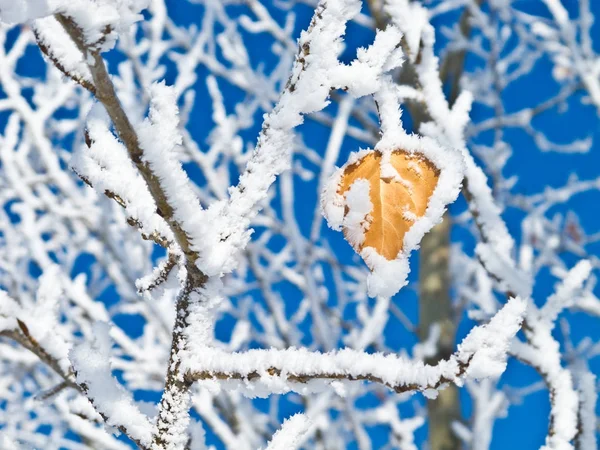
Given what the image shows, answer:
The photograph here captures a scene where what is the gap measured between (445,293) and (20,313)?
3.70 m

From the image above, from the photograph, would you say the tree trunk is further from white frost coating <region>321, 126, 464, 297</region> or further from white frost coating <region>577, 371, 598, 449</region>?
white frost coating <region>321, 126, 464, 297</region>

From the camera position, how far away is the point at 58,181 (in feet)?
11.5

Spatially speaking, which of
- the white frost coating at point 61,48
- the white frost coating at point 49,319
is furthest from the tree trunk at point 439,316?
the white frost coating at point 61,48

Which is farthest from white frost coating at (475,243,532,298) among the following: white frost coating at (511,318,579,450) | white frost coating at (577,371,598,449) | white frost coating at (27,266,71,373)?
white frost coating at (27,266,71,373)

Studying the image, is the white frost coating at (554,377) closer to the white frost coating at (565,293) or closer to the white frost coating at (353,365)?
the white frost coating at (565,293)

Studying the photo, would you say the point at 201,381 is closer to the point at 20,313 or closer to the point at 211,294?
the point at 211,294

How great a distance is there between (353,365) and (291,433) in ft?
0.78

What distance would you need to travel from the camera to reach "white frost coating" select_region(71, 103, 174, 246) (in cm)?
84

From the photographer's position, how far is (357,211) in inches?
34.9

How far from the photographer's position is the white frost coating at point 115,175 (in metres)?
0.84

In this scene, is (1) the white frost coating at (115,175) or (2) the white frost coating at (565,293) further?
(2) the white frost coating at (565,293)

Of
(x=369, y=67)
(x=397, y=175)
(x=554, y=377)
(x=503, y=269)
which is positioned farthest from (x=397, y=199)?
(x=554, y=377)

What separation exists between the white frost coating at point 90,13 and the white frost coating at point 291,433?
0.65 metres

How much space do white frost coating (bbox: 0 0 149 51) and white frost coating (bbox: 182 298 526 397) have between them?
0.46 m
